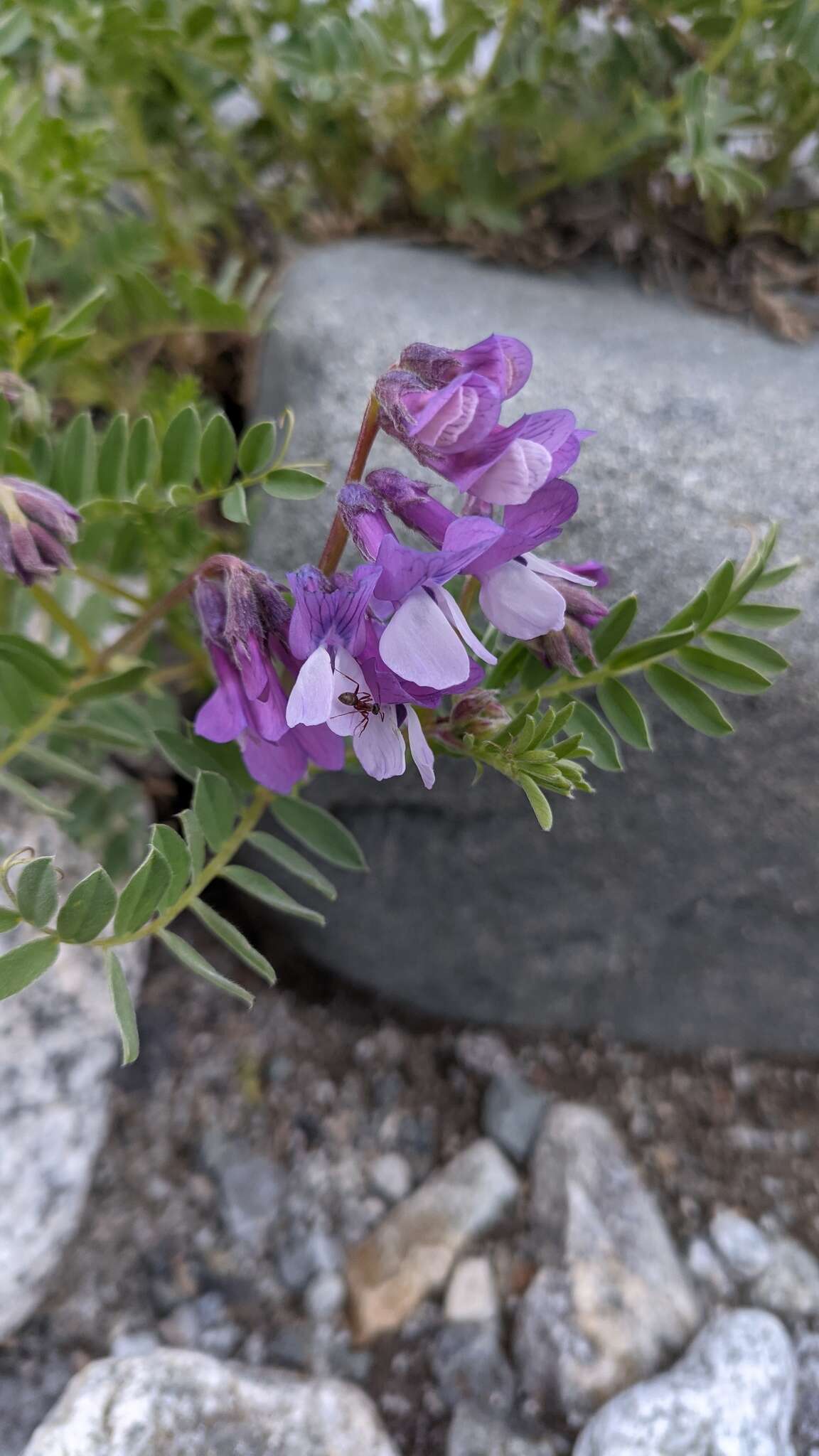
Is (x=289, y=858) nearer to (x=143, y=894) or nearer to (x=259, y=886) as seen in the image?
(x=259, y=886)

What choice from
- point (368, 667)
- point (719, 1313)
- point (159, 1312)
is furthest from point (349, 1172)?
point (368, 667)

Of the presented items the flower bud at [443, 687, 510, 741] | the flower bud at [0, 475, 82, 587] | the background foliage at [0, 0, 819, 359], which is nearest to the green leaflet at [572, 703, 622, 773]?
the flower bud at [443, 687, 510, 741]

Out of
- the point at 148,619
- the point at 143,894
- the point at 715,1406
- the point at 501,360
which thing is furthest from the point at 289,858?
the point at 715,1406

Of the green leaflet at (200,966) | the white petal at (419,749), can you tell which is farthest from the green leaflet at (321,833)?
the white petal at (419,749)

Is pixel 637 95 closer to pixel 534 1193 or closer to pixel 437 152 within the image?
pixel 437 152

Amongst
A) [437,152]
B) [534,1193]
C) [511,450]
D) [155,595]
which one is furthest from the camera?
[437,152]

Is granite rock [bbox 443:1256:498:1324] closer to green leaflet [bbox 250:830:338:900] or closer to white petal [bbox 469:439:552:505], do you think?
green leaflet [bbox 250:830:338:900]

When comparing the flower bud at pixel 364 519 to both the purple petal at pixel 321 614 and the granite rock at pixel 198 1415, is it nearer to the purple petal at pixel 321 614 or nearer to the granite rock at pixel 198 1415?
the purple petal at pixel 321 614
